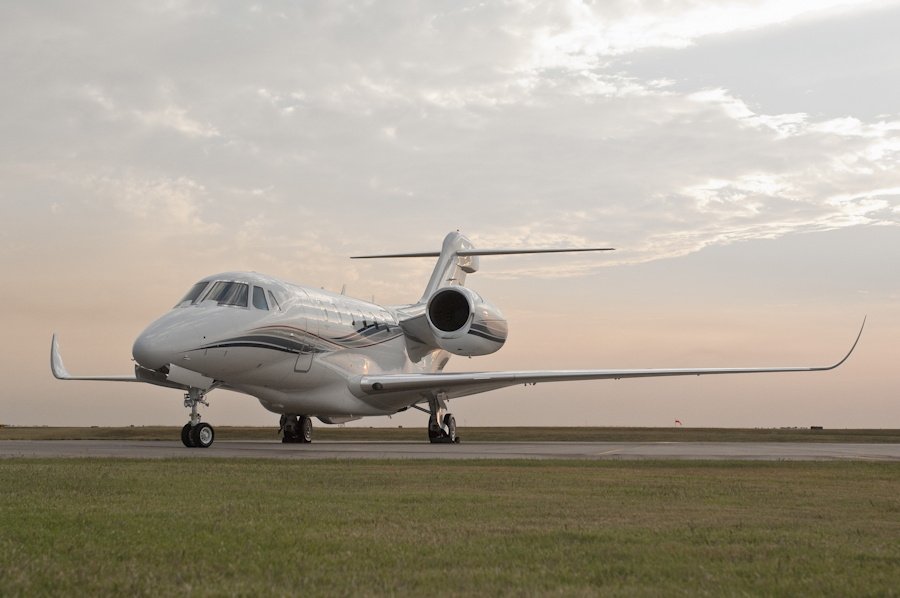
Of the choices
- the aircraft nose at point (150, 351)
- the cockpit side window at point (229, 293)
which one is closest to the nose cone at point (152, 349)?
the aircraft nose at point (150, 351)

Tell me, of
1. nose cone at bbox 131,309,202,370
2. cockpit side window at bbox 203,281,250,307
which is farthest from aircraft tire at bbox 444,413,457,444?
nose cone at bbox 131,309,202,370

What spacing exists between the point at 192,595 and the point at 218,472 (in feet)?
28.9

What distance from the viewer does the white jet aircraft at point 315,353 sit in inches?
923

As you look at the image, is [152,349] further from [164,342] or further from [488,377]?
[488,377]

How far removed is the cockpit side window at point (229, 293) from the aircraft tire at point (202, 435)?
10.5 feet

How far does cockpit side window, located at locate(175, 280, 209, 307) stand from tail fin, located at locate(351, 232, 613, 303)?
15.5 meters

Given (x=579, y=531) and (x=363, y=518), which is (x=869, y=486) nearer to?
(x=579, y=531)

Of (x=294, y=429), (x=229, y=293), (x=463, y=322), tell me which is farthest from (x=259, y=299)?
(x=463, y=322)

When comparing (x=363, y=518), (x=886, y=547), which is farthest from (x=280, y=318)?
(x=886, y=547)

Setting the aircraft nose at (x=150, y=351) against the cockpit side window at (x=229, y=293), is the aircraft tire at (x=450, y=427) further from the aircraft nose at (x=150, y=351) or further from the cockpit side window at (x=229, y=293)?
the aircraft nose at (x=150, y=351)

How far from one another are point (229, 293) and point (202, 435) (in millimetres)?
3794

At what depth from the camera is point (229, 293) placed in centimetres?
2491

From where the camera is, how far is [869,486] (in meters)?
12.4

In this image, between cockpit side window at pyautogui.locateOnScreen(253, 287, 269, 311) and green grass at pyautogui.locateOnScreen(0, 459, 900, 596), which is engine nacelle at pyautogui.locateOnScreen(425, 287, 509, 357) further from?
green grass at pyautogui.locateOnScreen(0, 459, 900, 596)
